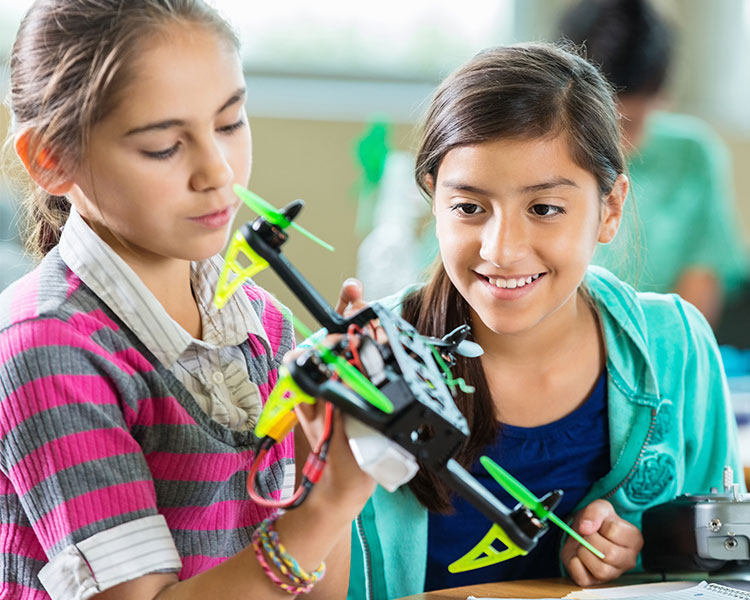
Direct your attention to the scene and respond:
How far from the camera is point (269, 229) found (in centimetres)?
74

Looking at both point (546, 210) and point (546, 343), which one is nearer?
point (546, 210)

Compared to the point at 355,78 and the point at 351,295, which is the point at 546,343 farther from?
the point at 355,78

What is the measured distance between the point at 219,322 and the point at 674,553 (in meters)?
0.51

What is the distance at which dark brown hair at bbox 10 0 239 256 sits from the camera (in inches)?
30.0

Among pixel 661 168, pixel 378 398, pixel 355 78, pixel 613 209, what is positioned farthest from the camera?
pixel 355 78

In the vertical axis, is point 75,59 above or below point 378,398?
above

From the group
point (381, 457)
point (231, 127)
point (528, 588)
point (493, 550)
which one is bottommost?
point (528, 588)

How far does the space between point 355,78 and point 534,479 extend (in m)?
2.16

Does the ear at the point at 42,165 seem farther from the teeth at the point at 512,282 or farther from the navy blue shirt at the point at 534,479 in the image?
the navy blue shirt at the point at 534,479

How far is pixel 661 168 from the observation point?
102 inches

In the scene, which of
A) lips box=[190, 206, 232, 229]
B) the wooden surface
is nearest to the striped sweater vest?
lips box=[190, 206, 232, 229]

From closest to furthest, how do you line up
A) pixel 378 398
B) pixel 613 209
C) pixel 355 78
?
pixel 378 398 → pixel 613 209 → pixel 355 78

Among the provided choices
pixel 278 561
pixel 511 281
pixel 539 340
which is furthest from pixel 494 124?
pixel 278 561

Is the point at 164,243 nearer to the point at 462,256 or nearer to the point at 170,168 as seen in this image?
the point at 170,168
